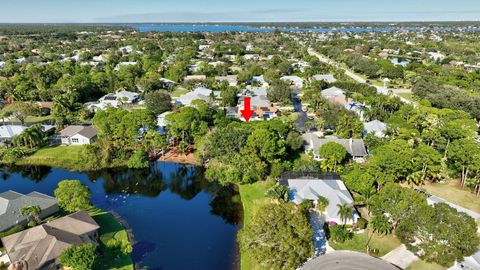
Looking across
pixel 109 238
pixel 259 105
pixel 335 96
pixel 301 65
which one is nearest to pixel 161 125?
pixel 259 105

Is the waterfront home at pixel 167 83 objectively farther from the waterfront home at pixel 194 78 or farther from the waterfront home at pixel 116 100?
the waterfront home at pixel 116 100

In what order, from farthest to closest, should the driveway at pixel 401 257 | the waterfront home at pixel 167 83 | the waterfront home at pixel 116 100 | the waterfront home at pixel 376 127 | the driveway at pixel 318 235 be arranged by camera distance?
the waterfront home at pixel 167 83, the waterfront home at pixel 116 100, the waterfront home at pixel 376 127, the driveway at pixel 318 235, the driveway at pixel 401 257

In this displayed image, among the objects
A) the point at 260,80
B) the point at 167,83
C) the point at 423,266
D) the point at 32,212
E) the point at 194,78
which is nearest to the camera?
the point at 423,266

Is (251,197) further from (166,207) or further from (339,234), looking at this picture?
(339,234)

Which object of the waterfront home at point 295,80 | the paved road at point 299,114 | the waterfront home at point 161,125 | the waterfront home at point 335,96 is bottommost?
the paved road at point 299,114

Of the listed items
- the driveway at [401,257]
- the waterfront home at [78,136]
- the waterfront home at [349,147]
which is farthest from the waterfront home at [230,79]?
the driveway at [401,257]

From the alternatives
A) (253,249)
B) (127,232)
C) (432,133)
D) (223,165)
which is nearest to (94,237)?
(127,232)

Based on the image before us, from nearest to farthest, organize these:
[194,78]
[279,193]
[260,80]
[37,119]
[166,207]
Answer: [279,193] < [166,207] < [37,119] < [194,78] < [260,80]

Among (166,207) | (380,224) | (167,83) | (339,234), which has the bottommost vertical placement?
(166,207)
